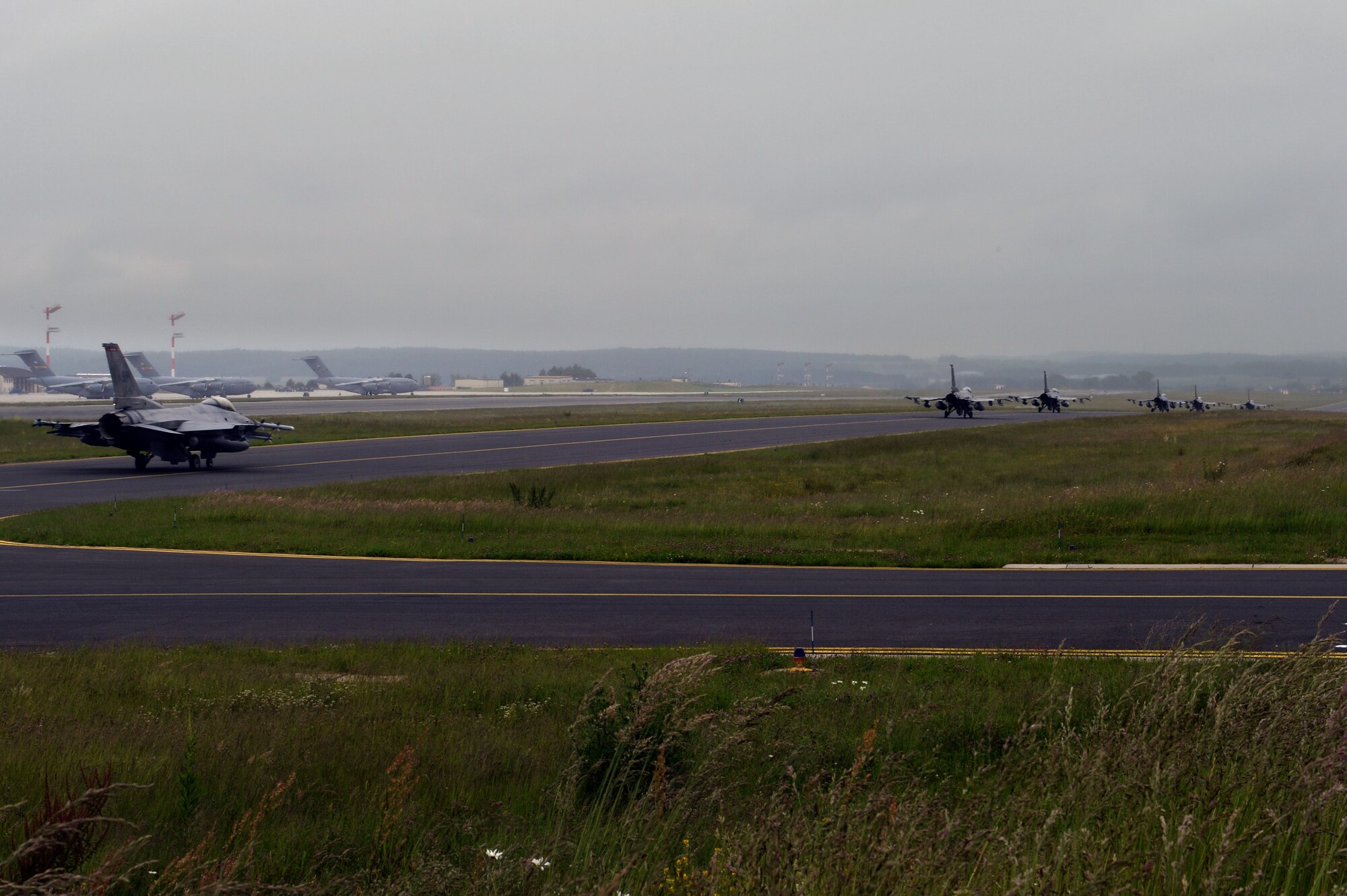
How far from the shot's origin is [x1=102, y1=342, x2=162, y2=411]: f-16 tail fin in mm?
42438

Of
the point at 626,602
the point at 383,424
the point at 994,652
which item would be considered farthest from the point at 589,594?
the point at 383,424

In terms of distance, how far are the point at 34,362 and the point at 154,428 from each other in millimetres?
137238

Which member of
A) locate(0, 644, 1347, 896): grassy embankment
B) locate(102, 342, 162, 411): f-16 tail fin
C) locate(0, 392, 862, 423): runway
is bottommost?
locate(0, 644, 1347, 896): grassy embankment

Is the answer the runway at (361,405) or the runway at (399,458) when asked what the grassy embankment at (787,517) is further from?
the runway at (361,405)

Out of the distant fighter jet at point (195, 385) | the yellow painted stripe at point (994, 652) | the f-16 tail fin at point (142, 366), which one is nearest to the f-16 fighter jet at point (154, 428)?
the yellow painted stripe at point (994, 652)

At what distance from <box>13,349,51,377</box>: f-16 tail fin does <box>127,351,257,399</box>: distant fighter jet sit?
11451 mm

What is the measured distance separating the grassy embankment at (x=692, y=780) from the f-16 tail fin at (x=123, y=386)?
112 ft

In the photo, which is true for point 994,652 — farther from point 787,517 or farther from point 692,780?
point 787,517

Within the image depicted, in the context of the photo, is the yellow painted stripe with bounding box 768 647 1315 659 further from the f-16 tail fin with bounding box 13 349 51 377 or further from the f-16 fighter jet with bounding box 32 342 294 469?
the f-16 tail fin with bounding box 13 349 51 377

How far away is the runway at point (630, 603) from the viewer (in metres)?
14.9

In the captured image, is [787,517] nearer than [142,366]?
Yes

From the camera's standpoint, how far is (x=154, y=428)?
41.4m

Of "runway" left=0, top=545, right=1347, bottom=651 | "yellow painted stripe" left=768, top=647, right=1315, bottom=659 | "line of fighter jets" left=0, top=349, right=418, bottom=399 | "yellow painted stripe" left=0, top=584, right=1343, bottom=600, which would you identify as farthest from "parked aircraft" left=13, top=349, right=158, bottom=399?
"yellow painted stripe" left=768, top=647, right=1315, bottom=659

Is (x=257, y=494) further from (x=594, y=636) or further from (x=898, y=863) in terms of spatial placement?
(x=898, y=863)
